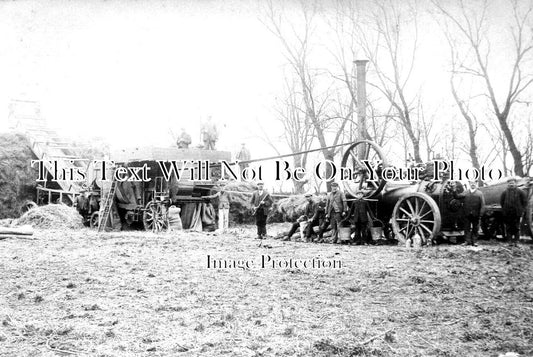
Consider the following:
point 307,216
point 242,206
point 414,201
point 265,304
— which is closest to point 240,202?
point 242,206

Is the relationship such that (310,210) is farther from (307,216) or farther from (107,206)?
(107,206)

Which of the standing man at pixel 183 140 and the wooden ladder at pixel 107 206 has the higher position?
the standing man at pixel 183 140

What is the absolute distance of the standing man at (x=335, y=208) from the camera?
46.6ft

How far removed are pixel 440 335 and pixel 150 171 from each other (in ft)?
42.7

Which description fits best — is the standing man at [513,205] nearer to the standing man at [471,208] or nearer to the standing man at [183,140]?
the standing man at [471,208]

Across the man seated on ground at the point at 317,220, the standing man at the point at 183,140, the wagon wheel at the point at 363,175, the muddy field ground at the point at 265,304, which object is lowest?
the muddy field ground at the point at 265,304

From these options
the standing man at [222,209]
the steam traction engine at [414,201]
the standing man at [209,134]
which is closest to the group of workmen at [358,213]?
the steam traction engine at [414,201]

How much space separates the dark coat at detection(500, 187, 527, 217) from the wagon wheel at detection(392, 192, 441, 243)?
4.96ft

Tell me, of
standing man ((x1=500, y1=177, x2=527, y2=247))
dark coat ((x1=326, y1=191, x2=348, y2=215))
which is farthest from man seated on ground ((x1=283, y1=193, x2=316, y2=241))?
standing man ((x1=500, y1=177, x2=527, y2=247))

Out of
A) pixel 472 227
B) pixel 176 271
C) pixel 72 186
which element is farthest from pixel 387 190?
pixel 72 186

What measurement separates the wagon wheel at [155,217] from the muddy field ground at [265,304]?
18.1ft

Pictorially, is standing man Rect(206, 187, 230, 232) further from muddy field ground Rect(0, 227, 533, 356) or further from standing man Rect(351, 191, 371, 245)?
muddy field ground Rect(0, 227, 533, 356)

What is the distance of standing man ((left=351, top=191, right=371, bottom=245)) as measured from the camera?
13914 mm

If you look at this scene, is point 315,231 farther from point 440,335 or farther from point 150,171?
point 440,335
